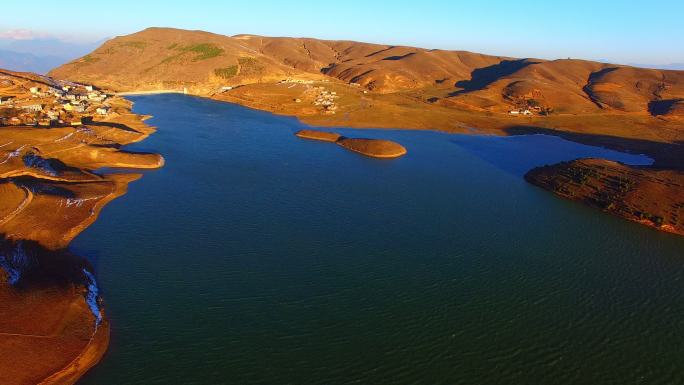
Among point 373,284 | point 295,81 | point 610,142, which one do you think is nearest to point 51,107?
point 295,81

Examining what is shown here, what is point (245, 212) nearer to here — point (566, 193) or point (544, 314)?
point (544, 314)

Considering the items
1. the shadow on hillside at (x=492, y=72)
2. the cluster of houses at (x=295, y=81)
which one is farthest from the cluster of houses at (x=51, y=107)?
the shadow on hillside at (x=492, y=72)

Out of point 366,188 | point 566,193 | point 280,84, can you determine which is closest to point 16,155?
point 366,188

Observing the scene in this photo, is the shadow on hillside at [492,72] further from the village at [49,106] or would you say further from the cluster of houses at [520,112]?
the village at [49,106]

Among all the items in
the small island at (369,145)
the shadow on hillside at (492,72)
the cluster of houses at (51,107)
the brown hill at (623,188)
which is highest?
the shadow on hillside at (492,72)

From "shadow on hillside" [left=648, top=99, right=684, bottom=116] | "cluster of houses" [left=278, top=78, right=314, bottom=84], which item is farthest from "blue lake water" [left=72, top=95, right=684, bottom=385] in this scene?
"shadow on hillside" [left=648, top=99, right=684, bottom=116]

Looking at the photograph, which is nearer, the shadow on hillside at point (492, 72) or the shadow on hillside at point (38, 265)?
the shadow on hillside at point (38, 265)

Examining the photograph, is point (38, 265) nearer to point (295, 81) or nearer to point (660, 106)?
point (295, 81)
